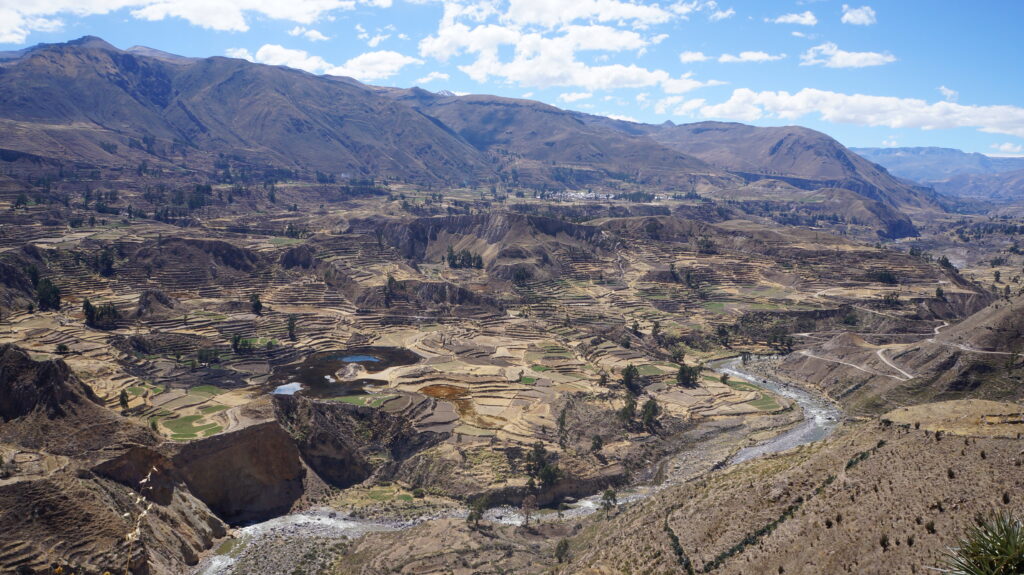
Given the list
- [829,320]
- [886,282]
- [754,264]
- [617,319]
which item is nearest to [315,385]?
Answer: [617,319]

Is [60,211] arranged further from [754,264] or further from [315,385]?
[754,264]

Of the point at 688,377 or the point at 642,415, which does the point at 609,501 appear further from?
the point at 688,377

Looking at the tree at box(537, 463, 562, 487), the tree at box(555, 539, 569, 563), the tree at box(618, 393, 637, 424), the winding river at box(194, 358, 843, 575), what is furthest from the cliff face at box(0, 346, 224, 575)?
the tree at box(618, 393, 637, 424)

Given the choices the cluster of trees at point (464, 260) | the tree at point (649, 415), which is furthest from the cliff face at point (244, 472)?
the cluster of trees at point (464, 260)

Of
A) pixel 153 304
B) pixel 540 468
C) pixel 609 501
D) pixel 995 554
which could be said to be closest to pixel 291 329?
pixel 153 304

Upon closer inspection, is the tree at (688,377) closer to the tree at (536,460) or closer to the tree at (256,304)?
the tree at (536,460)

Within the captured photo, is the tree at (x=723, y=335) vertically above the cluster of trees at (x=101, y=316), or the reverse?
the cluster of trees at (x=101, y=316)
